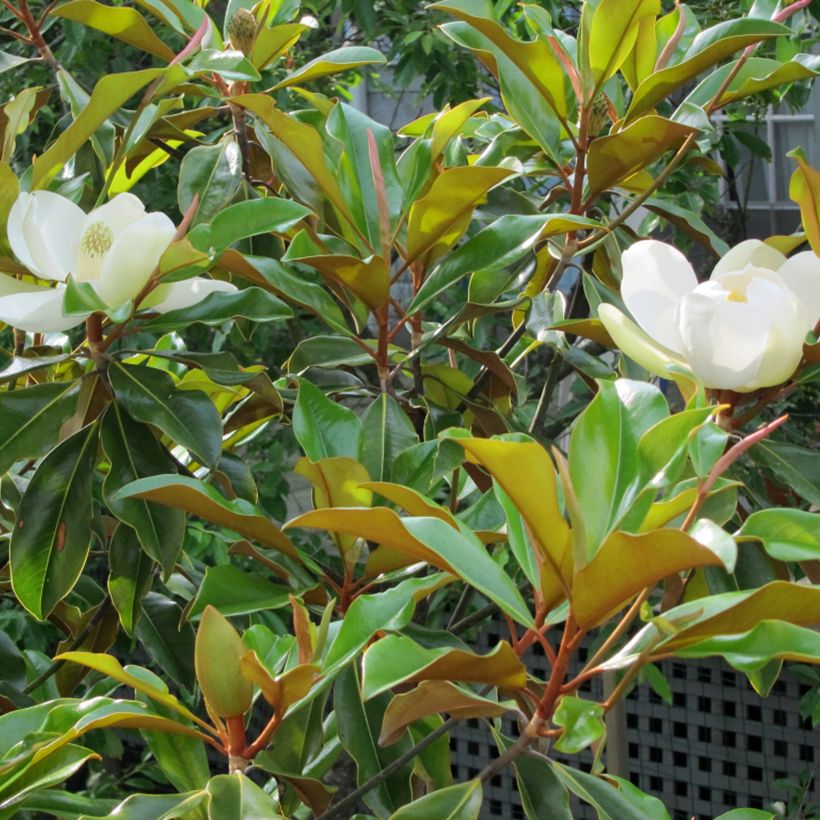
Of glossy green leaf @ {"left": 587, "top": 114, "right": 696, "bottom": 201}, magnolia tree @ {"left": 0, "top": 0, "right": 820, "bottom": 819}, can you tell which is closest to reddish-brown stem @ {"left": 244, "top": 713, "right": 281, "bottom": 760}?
magnolia tree @ {"left": 0, "top": 0, "right": 820, "bottom": 819}

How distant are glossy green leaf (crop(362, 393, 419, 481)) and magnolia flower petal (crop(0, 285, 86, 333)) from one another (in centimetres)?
24

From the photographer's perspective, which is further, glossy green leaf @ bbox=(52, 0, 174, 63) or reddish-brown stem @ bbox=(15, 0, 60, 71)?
reddish-brown stem @ bbox=(15, 0, 60, 71)

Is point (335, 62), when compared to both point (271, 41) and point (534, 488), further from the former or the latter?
point (534, 488)

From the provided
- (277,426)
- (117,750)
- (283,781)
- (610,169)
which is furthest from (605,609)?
(277,426)

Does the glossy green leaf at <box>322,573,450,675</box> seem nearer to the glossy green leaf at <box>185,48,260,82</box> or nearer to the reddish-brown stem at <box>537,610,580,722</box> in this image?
the reddish-brown stem at <box>537,610,580,722</box>

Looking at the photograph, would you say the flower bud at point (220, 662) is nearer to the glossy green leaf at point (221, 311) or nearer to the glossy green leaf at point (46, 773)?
the glossy green leaf at point (46, 773)

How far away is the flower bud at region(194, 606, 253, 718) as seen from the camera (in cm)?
68

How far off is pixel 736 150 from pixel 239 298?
1.66 m

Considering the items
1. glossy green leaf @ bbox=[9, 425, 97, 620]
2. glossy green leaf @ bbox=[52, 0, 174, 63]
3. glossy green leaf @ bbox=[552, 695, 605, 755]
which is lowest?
glossy green leaf @ bbox=[9, 425, 97, 620]

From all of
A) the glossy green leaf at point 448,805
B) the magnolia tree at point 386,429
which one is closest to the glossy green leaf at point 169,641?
the magnolia tree at point 386,429

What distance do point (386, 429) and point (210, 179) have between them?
0.98 ft

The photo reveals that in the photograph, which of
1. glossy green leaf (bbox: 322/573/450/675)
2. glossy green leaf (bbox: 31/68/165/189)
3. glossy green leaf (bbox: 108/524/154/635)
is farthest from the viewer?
glossy green leaf (bbox: 108/524/154/635)

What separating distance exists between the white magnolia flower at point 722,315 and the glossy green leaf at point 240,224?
0.84ft

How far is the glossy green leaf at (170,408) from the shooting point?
2.96 feet
